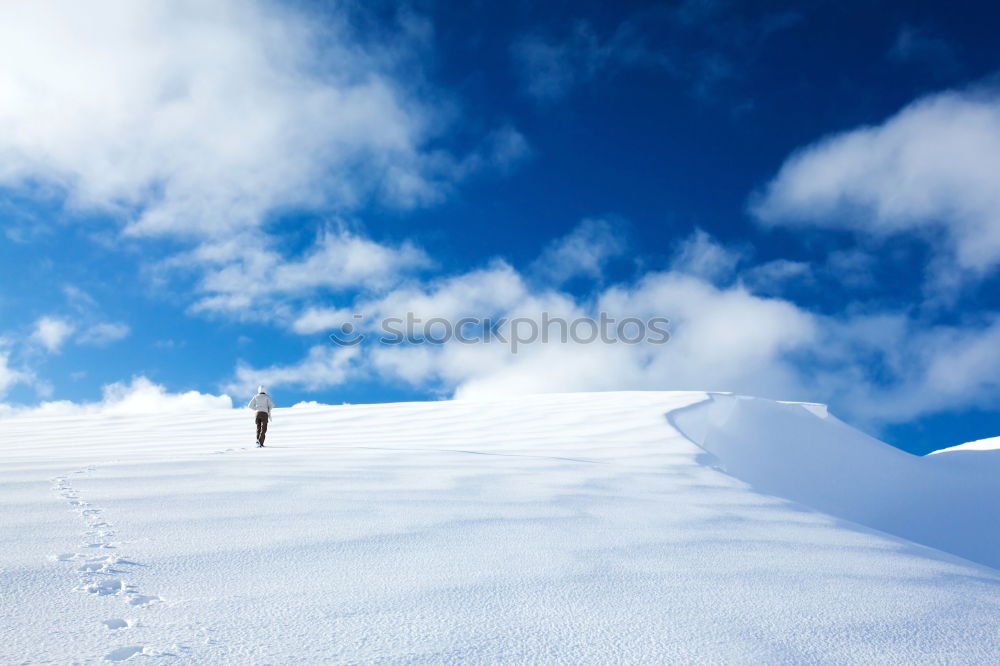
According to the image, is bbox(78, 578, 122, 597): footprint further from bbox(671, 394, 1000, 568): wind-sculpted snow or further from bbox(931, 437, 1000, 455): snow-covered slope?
bbox(931, 437, 1000, 455): snow-covered slope

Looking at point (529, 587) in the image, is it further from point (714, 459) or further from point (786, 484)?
point (786, 484)

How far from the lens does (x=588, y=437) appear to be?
854 centimetres

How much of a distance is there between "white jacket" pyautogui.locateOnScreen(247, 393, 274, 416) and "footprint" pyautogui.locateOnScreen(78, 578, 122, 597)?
641 centimetres

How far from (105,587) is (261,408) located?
650cm

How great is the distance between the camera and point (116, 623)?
1975 millimetres

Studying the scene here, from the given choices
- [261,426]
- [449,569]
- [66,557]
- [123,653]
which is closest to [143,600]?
[123,653]

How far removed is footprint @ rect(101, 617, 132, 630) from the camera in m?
1.95

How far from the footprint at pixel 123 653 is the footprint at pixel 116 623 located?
0.51 ft

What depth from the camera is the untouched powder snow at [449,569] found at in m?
1.99

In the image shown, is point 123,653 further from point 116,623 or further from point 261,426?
point 261,426

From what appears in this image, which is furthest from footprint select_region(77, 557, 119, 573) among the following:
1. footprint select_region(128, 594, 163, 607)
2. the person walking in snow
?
the person walking in snow

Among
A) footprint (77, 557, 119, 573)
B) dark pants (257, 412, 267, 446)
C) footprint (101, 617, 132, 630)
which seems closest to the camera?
footprint (101, 617, 132, 630)

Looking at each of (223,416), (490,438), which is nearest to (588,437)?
(490,438)

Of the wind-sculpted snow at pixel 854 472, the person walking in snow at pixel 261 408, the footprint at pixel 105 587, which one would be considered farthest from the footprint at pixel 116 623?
the wind-sculpted snow at pixel 854 472
